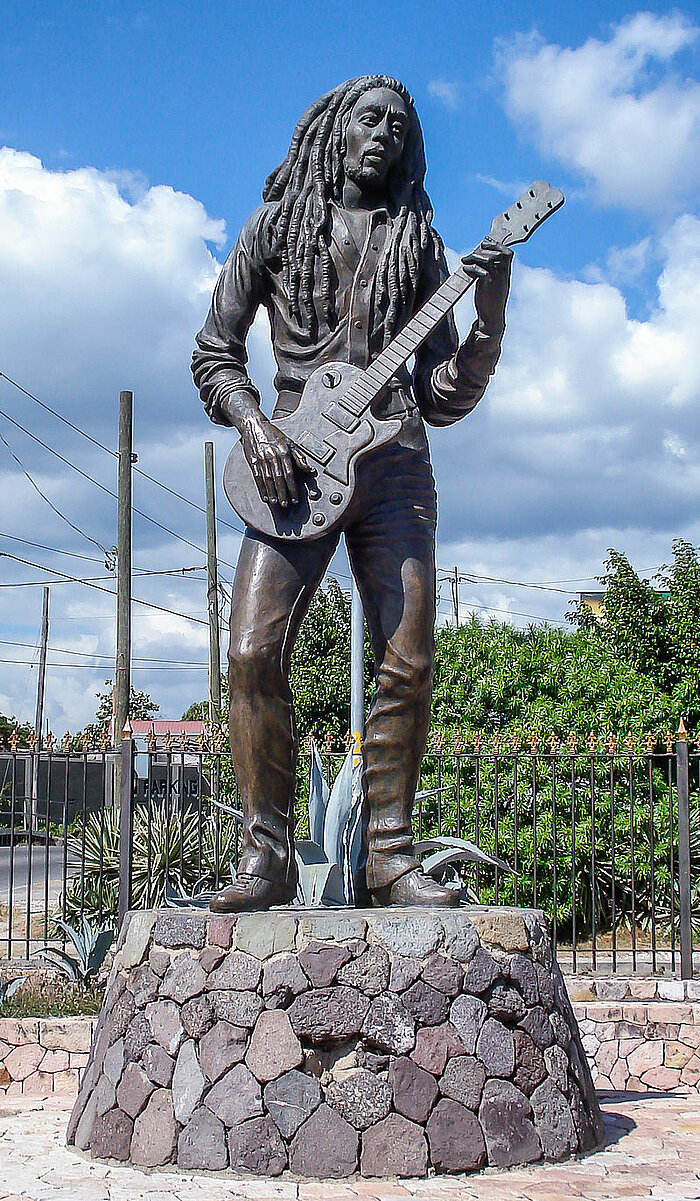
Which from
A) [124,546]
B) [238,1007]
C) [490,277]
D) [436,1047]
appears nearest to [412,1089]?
[436,1047]

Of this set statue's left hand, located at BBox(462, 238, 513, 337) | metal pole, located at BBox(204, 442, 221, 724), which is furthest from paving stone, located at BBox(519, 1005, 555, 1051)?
metal pole, located at BBox(204, 442, 221, 724)

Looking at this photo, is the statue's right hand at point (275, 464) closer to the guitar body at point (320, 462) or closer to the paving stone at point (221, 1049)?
the guitar body at point (320, 462)

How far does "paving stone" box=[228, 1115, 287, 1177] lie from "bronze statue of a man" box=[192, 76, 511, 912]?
769 mm

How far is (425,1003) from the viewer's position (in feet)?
13.1

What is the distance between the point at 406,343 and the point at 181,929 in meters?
2.22

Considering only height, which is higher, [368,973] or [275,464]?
[275,464]

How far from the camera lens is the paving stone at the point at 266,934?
4.05 metres

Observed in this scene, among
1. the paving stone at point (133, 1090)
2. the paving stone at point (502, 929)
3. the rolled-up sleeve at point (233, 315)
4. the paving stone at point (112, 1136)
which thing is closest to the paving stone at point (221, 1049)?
the paving stone at point (133, 1090)

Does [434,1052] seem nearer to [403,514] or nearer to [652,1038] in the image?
[403,514]

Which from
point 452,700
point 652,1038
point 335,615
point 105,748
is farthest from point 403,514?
point 335,615

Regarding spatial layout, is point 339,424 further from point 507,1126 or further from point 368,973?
point 507,1126

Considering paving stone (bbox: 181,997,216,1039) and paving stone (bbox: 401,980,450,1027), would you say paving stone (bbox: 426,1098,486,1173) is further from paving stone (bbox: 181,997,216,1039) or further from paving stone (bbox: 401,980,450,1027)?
paving stone (bbox: 181,997,216,1039)

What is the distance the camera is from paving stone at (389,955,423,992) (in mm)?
3996

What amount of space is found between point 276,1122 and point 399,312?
9.53 ft
